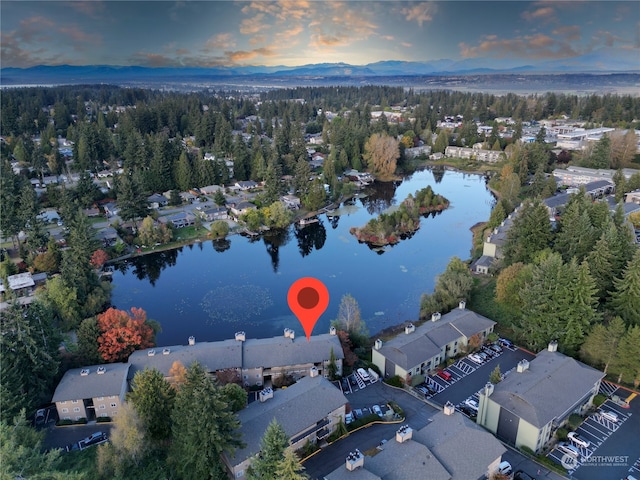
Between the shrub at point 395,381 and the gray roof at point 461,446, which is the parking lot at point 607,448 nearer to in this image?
the gray roof at point 461,446

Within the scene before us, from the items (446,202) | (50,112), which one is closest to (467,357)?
(446,202)

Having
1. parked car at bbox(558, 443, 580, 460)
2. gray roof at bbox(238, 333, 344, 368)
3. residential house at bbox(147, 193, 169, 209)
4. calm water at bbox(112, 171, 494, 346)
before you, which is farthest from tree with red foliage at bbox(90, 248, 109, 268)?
parked car at bbox(558, 443, 580, 460)

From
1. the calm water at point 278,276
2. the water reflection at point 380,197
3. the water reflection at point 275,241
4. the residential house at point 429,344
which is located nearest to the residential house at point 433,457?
the residential house at point 429,344

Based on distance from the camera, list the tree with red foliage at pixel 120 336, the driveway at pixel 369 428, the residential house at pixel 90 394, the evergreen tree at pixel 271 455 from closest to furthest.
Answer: the evergreen tree at pixel 271 455
the driveway at pixel 369 428
the residential house at pixel 90 394
the tree with red foliage at pixel 120 336

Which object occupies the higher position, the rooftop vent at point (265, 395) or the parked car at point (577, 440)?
the rooftop vent at point (265, 395)

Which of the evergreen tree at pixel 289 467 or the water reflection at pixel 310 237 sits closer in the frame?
the evergreen tree at pixel 289 467

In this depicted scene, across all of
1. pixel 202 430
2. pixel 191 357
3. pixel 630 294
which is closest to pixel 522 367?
pixel 630 294

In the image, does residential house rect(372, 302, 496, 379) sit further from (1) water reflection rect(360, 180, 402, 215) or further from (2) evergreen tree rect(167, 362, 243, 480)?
(1) water reflection rect(360, 180, 402, 215)
